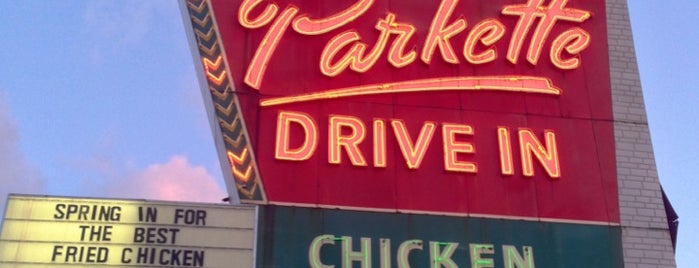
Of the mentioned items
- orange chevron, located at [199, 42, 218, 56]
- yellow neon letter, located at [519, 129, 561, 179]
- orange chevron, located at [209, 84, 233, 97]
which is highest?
orange chevron, located at [199, 42, 218, 56]

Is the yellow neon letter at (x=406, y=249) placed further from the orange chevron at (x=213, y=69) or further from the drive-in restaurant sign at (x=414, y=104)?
the orange chevron at (x=213, y=69)

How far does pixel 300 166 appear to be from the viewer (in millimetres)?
14047

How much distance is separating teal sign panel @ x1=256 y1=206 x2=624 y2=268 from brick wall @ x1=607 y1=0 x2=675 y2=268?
35 cm

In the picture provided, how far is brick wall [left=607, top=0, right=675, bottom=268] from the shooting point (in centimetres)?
1410

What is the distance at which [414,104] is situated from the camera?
14.9m

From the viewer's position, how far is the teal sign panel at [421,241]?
13.3 metres

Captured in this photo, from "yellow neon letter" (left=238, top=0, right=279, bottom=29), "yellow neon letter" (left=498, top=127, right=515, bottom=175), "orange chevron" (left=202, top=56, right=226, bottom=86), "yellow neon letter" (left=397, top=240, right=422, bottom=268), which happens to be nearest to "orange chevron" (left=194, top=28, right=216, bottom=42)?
"orange chevron" (left=202, top=56, right=226, bottom=86)

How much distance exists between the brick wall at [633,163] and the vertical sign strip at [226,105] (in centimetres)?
571

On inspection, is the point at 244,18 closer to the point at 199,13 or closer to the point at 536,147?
the point at 199,13

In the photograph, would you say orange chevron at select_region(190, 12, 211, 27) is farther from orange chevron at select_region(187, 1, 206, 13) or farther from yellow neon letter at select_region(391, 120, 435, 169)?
yellow neon letter at select_region(391, 120, 435, 169)

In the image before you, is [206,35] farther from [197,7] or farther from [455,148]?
[455,148]

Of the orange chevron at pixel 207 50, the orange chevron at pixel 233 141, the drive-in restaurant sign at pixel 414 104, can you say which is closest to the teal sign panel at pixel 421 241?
the drive-in restaurant sign at pixel 414 104

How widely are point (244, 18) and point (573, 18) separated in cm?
575

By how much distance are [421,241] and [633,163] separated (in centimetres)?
387
